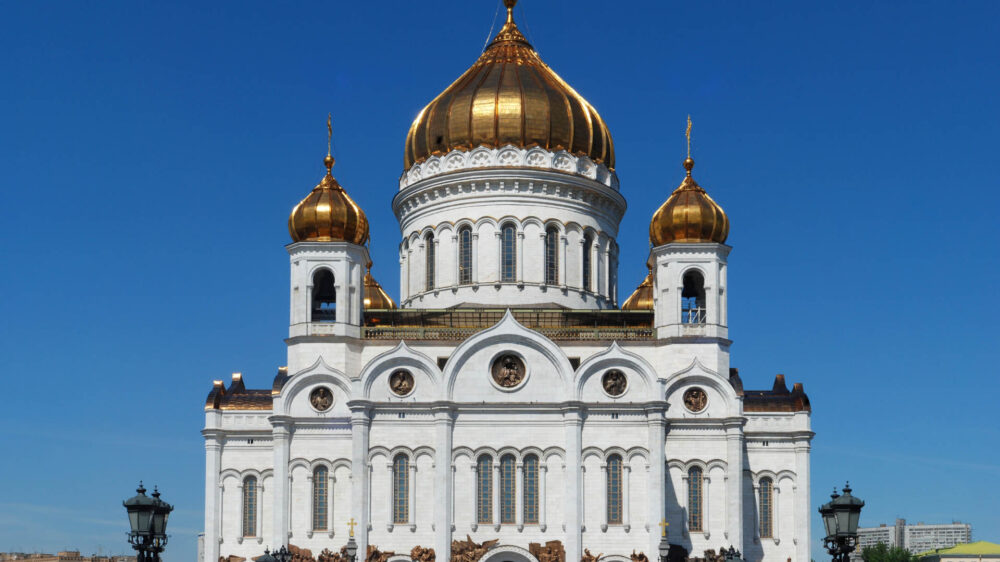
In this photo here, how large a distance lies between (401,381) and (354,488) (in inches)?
145

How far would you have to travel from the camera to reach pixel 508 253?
47.2 m

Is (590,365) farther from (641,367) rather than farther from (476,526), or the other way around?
(476,526)

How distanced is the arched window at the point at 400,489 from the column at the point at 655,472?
745cm

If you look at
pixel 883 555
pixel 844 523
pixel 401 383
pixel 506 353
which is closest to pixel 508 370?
pixel 506 353

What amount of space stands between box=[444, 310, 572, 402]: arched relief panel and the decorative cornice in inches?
287

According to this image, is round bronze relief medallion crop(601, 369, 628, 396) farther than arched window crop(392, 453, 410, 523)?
Yes

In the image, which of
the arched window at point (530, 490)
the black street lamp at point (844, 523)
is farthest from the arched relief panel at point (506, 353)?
the black street lamp at point (844, 523)

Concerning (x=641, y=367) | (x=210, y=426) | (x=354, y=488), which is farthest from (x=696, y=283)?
(x=210, y=426)

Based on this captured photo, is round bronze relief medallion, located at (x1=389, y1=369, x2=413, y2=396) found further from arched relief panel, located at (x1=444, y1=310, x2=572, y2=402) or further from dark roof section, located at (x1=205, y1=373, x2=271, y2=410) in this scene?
dark roof section, located at (x1=205, y1=373, x2=271, y2=410)

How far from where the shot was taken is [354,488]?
41125mm

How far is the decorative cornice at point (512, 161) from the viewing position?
155 ft

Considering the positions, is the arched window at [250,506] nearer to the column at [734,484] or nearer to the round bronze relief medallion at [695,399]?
the round bronze relief medallion at [695,399]

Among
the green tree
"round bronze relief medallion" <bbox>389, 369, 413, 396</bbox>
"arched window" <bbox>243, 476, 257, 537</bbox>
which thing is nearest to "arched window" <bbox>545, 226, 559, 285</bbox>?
"round bronze relief medallion" <bbox>389, 369, 413, 396</bbox>

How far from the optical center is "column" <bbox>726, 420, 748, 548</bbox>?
136 ft
